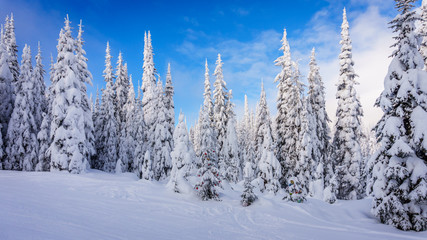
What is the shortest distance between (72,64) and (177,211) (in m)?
19.7

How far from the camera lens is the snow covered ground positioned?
652 cm

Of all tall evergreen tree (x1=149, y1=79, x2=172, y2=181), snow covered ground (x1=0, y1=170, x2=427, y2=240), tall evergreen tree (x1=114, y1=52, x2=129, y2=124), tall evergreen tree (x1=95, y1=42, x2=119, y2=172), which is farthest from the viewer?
tall evergreen tree (x1=114, y1=52, x2=129, y2=124)

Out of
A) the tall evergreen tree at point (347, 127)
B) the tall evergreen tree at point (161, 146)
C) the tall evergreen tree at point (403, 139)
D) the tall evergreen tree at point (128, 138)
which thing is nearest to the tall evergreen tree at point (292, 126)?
the tall evergreen tree at point (347, 127)

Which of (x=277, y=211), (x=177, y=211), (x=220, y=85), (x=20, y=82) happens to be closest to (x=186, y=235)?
(x=177, y=211)

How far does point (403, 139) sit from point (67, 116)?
25320 mm

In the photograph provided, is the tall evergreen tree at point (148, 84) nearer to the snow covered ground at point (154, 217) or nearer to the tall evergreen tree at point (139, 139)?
the tall evergreen tree at point (139, 139)

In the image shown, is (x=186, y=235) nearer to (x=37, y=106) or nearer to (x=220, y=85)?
(x=220, y=85)

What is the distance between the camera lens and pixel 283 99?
2852 cm

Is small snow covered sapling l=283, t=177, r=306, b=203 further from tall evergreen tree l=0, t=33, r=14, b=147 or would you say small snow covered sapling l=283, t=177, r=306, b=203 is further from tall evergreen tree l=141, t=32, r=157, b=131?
tall evergreen tree l=0, t=33, r=14, b=147

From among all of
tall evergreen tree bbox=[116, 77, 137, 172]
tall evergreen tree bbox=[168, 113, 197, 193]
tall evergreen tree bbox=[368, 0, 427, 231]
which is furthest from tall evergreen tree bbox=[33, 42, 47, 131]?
tall evergreen tree bbox=[368, 0, 427, 231]

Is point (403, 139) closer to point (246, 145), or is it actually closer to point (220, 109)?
point (220, 109)

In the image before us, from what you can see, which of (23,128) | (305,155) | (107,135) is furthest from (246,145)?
(23,128)

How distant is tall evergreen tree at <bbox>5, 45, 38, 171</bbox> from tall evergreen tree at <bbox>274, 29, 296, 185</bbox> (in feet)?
96.2

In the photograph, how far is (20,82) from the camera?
28453mm
